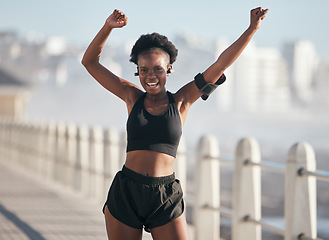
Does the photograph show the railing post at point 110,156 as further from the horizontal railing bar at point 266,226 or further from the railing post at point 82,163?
the horizontal railing bar at point 266,226

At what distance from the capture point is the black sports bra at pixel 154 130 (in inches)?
140

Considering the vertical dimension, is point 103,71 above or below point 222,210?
above

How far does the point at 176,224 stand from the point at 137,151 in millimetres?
448

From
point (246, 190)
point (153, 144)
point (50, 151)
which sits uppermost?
point (153, 144)

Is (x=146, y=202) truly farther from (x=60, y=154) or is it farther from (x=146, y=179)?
(x=60, y=154)

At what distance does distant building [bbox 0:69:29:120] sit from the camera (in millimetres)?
29266

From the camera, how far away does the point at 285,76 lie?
173375mm

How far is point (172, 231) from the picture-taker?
353cm

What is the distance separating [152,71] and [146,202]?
716 millimetres

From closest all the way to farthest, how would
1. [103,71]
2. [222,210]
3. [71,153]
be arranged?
[103,71] → [222,210] → [71,153]

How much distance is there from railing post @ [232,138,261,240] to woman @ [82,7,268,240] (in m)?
2.57

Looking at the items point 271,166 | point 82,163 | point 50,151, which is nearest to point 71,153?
point 82,163

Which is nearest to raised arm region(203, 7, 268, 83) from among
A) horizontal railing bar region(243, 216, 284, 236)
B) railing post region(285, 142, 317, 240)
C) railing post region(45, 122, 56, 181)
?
railing post region(285, 142, 317, 240)

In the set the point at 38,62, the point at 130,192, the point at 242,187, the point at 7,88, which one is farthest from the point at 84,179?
the point at 38,62
